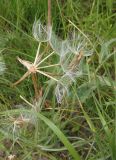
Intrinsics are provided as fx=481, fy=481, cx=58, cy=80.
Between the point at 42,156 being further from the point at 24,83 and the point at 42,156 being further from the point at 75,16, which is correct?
the point at 75,16

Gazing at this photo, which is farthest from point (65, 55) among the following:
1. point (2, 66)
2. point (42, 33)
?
point (2, 66)

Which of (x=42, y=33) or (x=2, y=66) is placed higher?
(x=42, y=33)

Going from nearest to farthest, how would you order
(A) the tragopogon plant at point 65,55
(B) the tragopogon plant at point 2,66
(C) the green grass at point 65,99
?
(A) the tragopogon plant at point 65,55
(C) the green grass at point 65,99
(B) the tragopogon plant at point 2,66

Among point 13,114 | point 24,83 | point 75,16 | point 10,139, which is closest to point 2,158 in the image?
point 10,139

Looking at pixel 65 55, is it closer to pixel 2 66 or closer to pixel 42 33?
pixel 42 33

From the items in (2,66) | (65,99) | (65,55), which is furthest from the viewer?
(2,66)

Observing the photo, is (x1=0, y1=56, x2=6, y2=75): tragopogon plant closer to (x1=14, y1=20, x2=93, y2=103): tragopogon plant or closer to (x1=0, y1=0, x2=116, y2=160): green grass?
(x1=0, y1=0, x2=116, y2=160): green grass

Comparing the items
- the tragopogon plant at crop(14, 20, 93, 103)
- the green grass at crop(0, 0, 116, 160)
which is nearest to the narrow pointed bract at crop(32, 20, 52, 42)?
the tragopogon plant at crop(14, 20, 93, 103)

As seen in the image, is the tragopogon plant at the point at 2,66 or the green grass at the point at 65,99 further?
the tragopogon plant at the point at 2,66

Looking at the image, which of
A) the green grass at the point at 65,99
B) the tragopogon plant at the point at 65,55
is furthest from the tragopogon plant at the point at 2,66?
the tragopogon plant at the point at 65,55

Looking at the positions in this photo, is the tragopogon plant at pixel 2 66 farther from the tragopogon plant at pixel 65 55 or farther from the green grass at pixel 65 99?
the tragopogon plant at pixel 65 55
